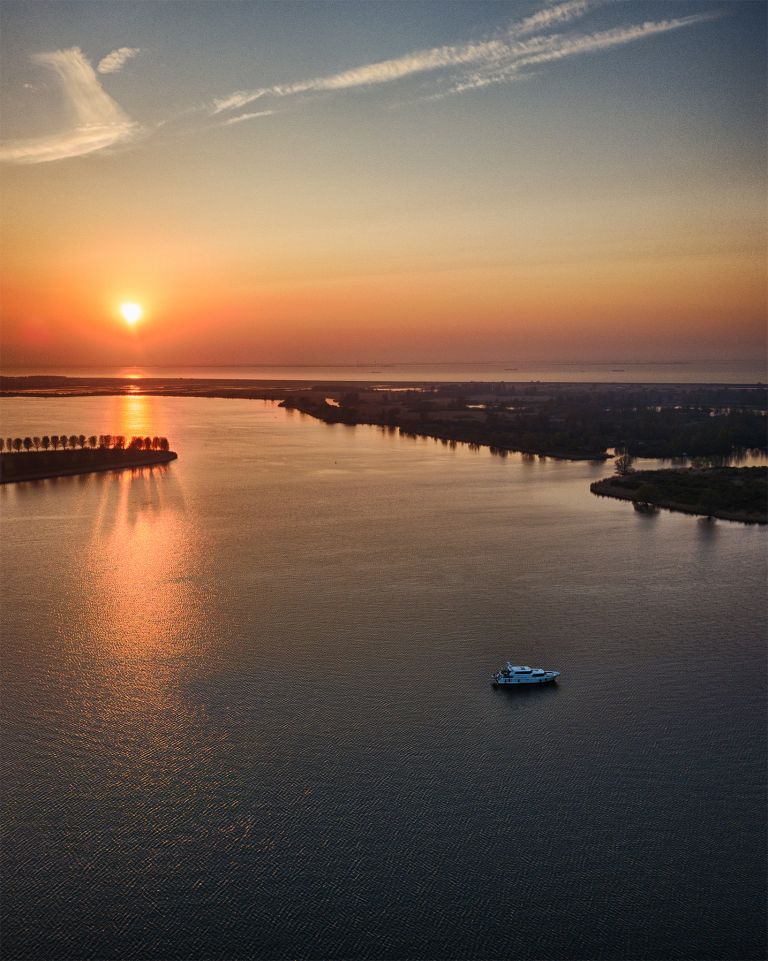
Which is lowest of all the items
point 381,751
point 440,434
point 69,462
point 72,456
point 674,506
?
point 381,751

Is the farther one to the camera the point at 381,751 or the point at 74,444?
the point at 74,444

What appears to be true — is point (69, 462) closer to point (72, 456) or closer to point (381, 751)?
point (72, 456)

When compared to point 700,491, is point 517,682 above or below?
below

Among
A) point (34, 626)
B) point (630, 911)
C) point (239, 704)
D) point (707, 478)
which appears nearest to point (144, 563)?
point (34, 626)

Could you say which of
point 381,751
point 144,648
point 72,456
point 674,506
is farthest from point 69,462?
point 381,751

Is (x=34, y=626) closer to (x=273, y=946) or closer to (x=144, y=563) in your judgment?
(x=144, y=563)

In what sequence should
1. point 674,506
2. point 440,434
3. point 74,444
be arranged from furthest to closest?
1. point 440,434
2. point 74,444
3. point 674,506
